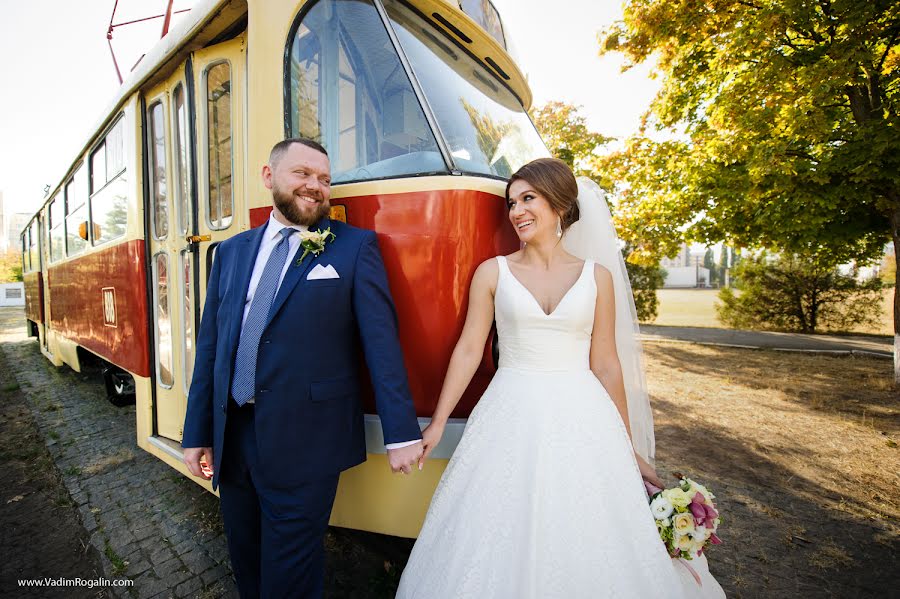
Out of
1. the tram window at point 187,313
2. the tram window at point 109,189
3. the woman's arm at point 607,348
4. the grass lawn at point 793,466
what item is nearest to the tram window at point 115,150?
the tram window at point 109,189

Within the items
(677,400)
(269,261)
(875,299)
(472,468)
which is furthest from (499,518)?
(875,299)

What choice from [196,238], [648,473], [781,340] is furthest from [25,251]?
[781,340]

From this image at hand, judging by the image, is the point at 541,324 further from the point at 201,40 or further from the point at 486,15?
the point at 201,40

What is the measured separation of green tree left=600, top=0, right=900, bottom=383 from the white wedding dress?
4935 millimetres

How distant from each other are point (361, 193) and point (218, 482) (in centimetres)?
141

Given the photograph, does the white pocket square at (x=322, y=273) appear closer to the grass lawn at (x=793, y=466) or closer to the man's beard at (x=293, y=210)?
the man's beard at (x=293, y=210)

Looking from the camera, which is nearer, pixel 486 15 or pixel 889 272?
pixel 486 15

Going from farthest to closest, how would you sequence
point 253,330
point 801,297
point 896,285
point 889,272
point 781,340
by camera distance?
1. point 889,272
2. point 801,297
3. point 781,340
4. point 896,285
5. point 253,330

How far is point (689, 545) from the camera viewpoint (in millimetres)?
1697

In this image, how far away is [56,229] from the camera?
20.7ft

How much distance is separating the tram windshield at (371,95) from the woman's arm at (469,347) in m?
0.53

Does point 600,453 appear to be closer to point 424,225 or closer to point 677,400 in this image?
point 424,225

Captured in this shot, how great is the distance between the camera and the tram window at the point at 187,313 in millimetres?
2881

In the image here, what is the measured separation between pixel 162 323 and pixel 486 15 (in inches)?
123
